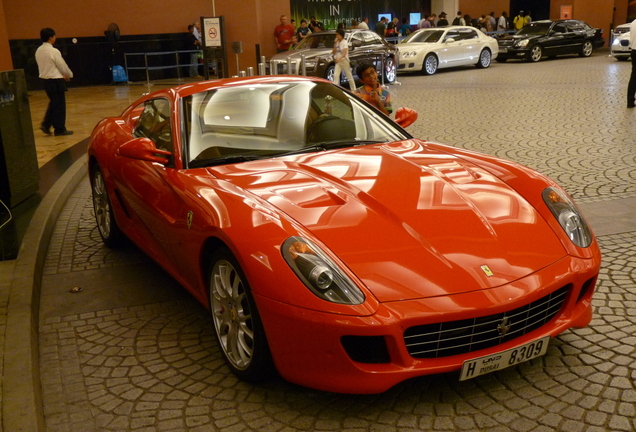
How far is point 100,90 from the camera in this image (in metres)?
20.7

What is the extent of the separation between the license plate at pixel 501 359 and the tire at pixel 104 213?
3.46 m

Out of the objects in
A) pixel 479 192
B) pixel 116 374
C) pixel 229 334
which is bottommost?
pixel 116 374

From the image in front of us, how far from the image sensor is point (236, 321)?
3502 millimetres

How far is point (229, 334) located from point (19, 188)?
176 inches

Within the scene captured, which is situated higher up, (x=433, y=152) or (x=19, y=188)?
(x=433, y=152)

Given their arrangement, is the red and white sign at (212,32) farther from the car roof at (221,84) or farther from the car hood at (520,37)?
the car roof at (221,84)

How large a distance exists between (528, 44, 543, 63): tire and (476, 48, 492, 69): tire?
1723mm

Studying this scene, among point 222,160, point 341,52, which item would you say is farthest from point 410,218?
point 341,52

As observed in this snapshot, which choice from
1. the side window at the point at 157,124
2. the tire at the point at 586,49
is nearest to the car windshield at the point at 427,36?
the tire at the point at 586,49

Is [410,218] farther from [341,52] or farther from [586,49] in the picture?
[586,49]

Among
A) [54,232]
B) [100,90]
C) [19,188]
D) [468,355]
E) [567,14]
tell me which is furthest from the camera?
[567,14]

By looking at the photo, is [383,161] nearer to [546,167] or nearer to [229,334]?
[229,334]

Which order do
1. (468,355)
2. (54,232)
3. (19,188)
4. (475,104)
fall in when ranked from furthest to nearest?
1. (475,104)
2. (19,188)
3. (54,232)
4. (468,355)

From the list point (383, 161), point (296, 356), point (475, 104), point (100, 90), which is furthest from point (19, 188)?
point (100, 90)
